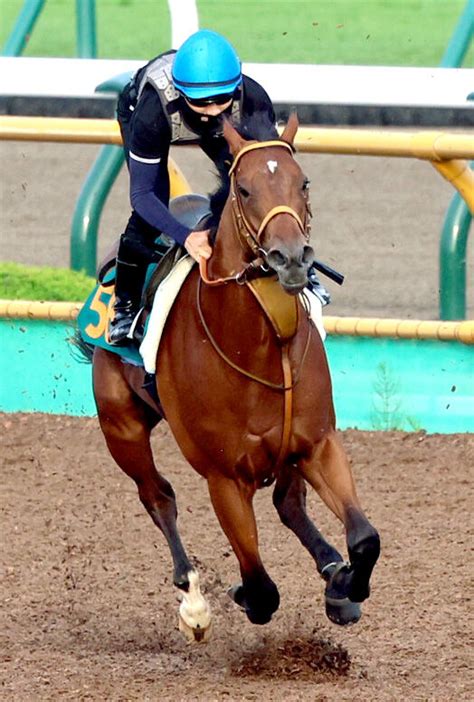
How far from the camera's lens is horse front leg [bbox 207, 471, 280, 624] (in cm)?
458

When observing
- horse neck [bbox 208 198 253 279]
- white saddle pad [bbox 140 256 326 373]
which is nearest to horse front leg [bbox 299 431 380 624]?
white saddle pad [bbox 140 256 326 373]

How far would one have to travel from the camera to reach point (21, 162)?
15.0m

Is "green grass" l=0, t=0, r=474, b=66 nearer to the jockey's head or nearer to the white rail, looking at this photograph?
the white rail

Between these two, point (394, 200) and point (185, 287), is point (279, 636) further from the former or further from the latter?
point (394, 200)

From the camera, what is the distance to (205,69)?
4.45 metres

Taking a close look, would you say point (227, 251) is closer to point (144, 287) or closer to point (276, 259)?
point (276, 259)

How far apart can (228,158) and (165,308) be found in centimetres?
52

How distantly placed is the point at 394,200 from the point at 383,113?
2440mm

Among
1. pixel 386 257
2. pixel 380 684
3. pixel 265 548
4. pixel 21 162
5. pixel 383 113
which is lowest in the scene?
pixel 21 162

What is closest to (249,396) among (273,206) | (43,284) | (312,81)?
(273,206)

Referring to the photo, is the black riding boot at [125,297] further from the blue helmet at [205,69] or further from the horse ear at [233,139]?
the horse ear at [233,139]

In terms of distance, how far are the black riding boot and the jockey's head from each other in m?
0.81

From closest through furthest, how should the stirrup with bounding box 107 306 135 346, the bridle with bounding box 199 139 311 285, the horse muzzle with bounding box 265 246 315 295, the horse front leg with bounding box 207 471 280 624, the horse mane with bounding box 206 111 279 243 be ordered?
the horse muzzle with bounding box 265 246 315 295 < the bridle with bounding box 199 139 311 285 < the horse mane with bounding box 206 111 279 243 < the horse front leg with bounding box 207 471 280 624 < the stirrup with bounding box 107 306 135 346

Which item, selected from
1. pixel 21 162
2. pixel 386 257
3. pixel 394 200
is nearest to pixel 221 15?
pixel 21 162
